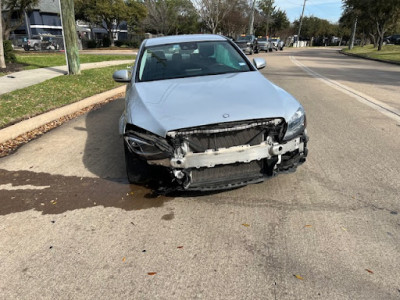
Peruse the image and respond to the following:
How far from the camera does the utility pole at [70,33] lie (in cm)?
1078

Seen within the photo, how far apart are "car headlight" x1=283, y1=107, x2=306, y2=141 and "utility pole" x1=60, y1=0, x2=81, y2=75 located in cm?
1002

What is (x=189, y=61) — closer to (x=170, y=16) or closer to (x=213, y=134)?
(x=213, y=134)

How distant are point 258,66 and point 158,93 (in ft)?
6.92

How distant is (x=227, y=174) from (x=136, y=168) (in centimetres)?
91

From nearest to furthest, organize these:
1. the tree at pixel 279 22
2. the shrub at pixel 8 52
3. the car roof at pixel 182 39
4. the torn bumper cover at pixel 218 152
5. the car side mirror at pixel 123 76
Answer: the torn bumper cover at pixel 218 152
the car side mirror at pixel 123 76
the car roof at pixel 182 39
the shrub at pixel 8 52
the tree at pixel 279 22

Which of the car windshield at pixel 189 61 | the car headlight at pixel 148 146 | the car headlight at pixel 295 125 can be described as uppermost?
the car windshield at pixel 189 61

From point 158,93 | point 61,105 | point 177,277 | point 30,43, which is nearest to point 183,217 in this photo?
point 177,277

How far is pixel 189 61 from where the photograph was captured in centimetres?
458

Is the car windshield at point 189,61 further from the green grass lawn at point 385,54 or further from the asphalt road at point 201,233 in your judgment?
the green grass lawn at point 385,54

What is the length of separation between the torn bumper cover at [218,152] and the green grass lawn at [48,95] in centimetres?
404

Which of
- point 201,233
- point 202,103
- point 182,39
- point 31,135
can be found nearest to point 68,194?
point 201,233

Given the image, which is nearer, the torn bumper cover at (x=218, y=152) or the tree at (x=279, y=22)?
the torn bumper cover at (x=218, y=152)

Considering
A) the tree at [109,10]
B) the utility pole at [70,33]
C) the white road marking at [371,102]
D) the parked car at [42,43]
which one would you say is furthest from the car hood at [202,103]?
the tree at [109,10]

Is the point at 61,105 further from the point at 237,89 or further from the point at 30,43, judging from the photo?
the point at 30,43
